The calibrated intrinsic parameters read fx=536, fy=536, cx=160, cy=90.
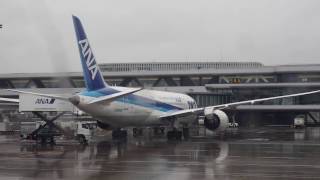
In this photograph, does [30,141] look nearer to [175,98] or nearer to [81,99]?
[81,99]

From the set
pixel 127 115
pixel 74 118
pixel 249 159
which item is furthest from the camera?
pixel 74 118

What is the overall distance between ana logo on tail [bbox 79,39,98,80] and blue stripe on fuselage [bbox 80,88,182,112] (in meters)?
1.23

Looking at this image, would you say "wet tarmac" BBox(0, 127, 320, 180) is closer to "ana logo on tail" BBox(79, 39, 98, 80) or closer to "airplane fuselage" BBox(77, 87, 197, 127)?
"airplane fuselage" BBox(77, 87, 197, 127)

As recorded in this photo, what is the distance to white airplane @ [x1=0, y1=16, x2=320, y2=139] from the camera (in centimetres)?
3294

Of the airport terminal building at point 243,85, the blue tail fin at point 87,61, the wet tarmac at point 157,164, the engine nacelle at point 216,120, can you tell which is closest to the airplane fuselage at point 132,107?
the blue tail fin at point 87,61

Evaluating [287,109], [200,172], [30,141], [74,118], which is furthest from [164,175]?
[287,109]

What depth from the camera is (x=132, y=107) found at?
3722 cm

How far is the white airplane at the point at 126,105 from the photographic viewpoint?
3294 centimetres

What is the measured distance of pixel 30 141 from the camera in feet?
124

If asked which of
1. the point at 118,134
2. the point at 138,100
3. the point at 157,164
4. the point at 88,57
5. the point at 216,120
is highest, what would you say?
the point at 88,57

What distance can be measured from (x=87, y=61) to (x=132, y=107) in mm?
5220

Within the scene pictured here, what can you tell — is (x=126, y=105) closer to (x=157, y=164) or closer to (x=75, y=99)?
(x=75, y=99)

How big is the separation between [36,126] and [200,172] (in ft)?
72.8

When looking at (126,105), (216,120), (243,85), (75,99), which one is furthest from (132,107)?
(243,85)
